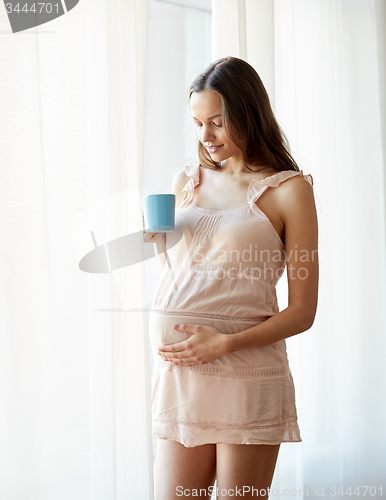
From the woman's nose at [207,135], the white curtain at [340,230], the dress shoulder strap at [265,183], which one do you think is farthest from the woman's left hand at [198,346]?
the white curtain at [340,230]

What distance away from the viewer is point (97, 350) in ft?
3.90

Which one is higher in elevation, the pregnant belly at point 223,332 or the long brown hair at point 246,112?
the long brown hair at point 246,112

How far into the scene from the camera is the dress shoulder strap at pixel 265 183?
1178 mm

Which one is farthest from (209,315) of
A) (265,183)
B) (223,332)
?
(265,183)

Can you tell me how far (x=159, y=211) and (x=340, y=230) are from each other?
1068 millimetres

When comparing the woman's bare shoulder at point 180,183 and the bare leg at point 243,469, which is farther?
the woman's bare shoulder at point 180,183

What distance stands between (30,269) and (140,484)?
0.61 m

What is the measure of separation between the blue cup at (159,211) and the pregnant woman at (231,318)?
0.10m

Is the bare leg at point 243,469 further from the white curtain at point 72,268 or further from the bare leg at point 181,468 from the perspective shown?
the white curtain at point 72,268

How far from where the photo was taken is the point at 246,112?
1.18 metres

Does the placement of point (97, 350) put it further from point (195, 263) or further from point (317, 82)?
point (317, 82)

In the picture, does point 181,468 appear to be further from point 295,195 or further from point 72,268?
point 295,195

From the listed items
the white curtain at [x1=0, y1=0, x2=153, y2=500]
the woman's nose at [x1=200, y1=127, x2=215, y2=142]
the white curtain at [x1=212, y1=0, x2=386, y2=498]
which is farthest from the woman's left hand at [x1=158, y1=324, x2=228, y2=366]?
the white curtain at [x1=212, y1=0, x2=386, y2=498]

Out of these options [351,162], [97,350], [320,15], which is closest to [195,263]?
[97,350]
